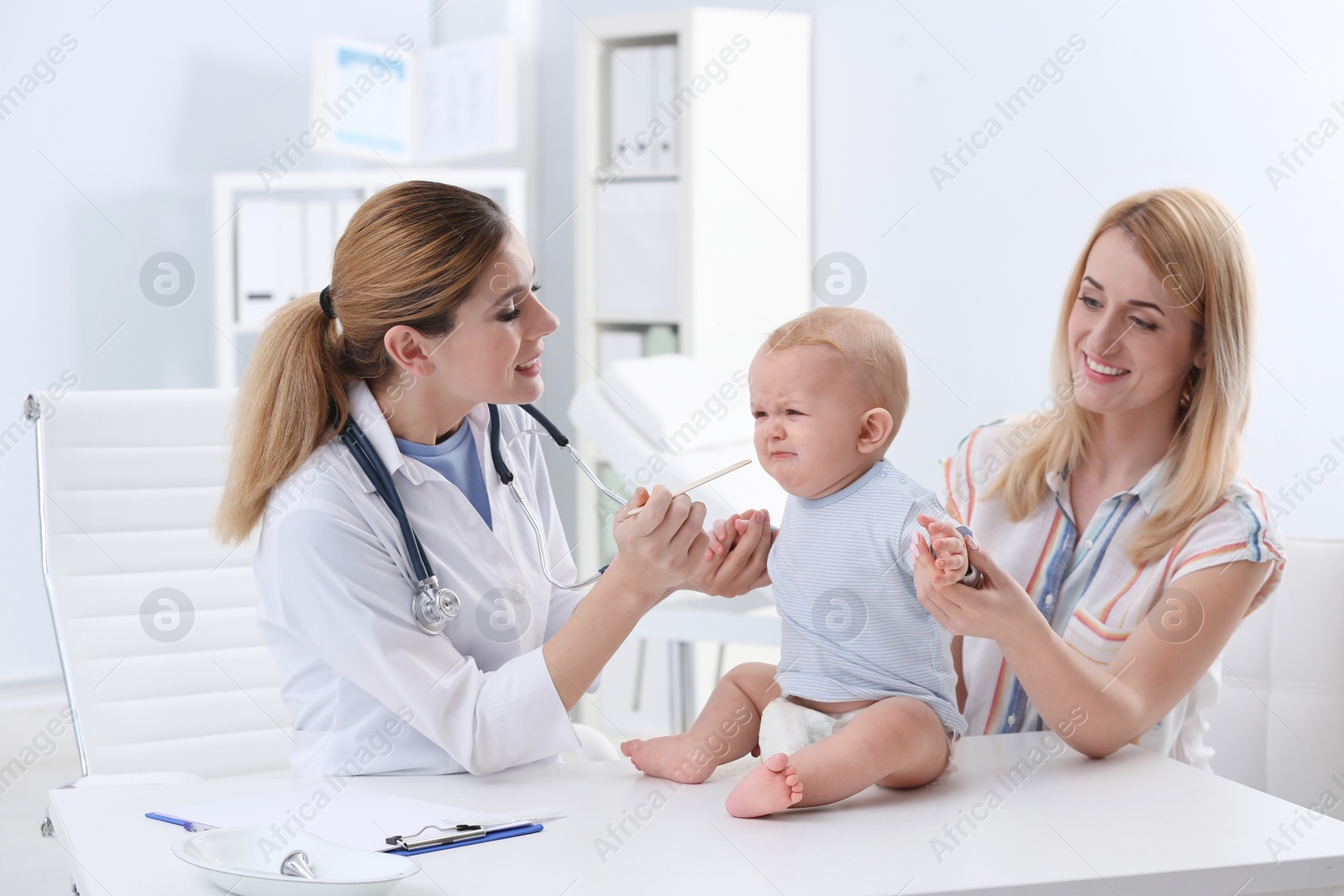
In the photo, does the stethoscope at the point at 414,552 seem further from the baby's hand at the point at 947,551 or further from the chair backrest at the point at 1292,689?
the chair backrest at the point at 1292,689

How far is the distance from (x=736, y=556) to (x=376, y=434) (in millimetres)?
461

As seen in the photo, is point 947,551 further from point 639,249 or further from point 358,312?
point 639,249

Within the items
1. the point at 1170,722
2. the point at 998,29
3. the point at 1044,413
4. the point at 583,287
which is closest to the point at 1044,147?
the point at 998,29

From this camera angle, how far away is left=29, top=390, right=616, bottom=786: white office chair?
1.71m

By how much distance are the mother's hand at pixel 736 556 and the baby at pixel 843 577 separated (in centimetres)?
3

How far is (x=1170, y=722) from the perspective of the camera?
4.98 feet

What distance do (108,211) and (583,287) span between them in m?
1.48

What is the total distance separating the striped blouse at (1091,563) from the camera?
4.75 feet

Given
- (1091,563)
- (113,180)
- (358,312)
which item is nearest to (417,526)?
(358,312)

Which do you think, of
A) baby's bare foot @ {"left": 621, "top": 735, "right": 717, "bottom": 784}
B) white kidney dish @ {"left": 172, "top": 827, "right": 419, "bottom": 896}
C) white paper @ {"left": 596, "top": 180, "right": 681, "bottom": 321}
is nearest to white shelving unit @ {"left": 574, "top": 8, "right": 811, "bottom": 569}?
white paper @ {"left": 596, "top": 180, "right": 681, "bottom": 321}

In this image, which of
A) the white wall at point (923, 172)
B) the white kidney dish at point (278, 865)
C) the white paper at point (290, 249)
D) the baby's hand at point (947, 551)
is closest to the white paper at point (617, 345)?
the white wall at point (923, 172)

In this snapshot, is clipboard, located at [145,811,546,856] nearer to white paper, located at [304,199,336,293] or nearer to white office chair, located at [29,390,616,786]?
white office chair, located at [29,390,616,786]

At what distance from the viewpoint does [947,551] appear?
1.13 meters

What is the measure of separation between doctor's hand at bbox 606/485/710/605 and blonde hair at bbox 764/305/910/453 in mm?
209
